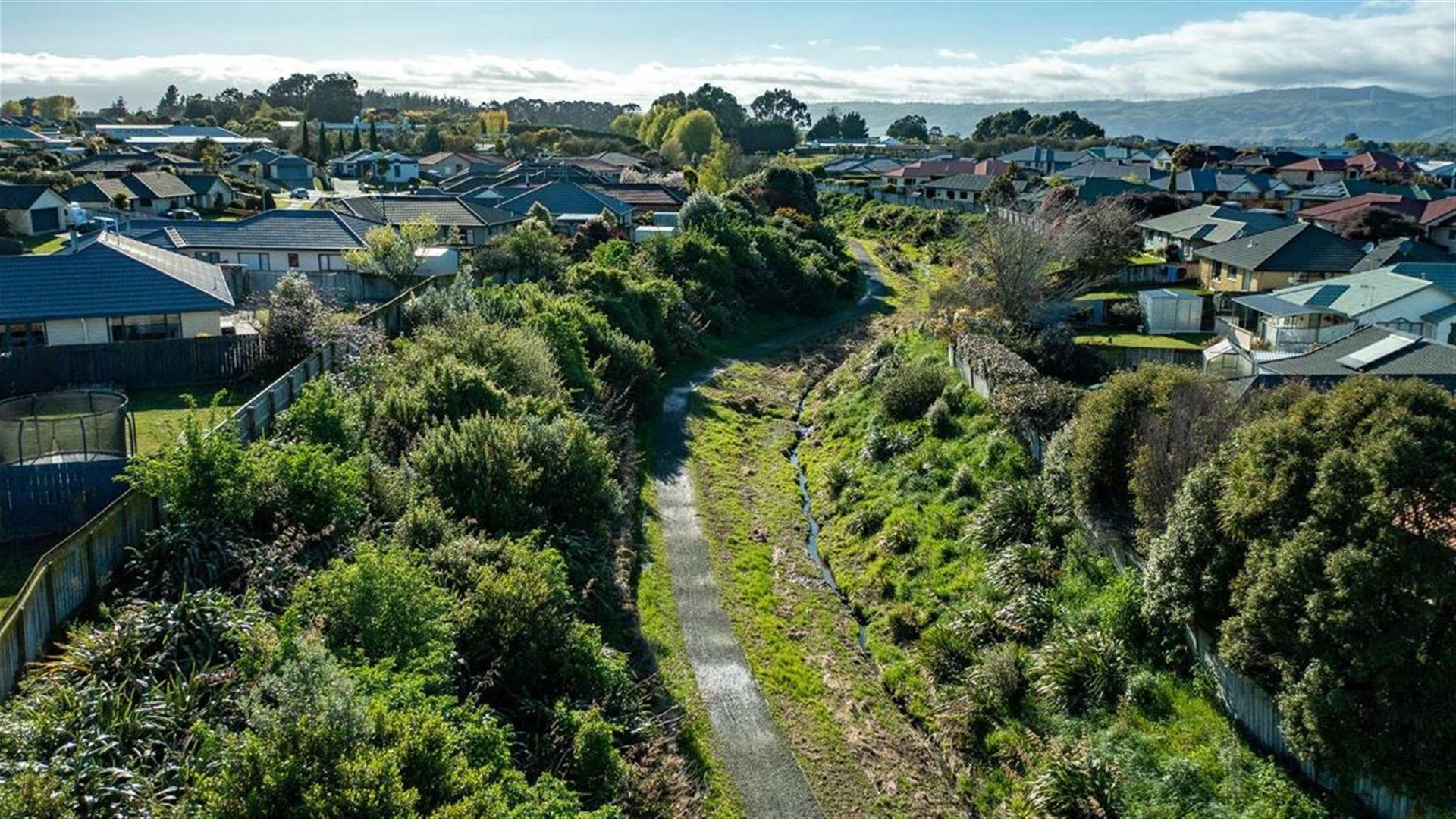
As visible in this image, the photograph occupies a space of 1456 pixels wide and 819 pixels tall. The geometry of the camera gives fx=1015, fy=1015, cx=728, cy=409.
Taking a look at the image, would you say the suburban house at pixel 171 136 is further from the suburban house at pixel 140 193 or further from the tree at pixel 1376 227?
the tree at pixel 1376 227

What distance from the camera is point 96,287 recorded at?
105 feet

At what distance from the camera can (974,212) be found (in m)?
86.1

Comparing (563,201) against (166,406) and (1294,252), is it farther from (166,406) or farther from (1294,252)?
(1294,252)

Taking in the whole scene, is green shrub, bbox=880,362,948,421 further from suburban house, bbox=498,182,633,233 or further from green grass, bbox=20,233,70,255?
green grass, bbox=20,233,70,255

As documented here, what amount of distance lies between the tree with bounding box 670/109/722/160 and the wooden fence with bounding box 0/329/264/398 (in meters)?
97.9

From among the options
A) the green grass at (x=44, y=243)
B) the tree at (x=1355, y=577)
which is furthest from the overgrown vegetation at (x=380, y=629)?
the green grass at (x=44, y=243)

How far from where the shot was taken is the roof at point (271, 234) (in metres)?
46.1

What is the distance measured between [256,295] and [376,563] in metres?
28.8

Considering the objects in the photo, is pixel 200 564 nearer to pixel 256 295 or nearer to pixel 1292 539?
pixel 1292 539

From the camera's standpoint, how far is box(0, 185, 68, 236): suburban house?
60.8 metres

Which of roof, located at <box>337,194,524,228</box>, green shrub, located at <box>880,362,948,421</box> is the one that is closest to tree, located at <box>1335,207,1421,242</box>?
green shrub, located at <box>880,362,948,421</box>

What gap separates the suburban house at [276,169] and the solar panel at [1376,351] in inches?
3582

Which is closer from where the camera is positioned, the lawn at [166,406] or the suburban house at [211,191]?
the lawn at [166,406]

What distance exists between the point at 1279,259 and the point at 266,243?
160 feet
